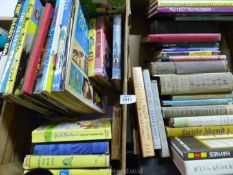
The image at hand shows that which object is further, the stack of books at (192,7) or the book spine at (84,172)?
the stack of books at (192,7)

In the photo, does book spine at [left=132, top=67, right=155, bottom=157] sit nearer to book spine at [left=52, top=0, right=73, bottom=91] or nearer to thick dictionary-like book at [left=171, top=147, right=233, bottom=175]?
thick dictionary-like book at [left=171, top=147, right=233, bottom=175]

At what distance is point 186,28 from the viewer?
0.82 meters

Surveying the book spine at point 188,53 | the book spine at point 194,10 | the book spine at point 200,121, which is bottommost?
the book spine at point 200,121

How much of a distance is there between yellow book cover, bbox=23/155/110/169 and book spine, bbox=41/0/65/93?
0.24m

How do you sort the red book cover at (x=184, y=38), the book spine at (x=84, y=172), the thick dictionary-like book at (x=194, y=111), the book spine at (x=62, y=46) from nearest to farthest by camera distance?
the book spine at (x=62, y=46)
the book spine at (x=84, y=172)
the thick dictionary-like book at (x=194, y=111)
the red book cover at (x=184, y=38)

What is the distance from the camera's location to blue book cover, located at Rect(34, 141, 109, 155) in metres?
0.60

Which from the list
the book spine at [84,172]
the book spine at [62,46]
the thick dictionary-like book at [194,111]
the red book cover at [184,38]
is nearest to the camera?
the book spine at [62,46]

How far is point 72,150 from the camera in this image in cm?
61

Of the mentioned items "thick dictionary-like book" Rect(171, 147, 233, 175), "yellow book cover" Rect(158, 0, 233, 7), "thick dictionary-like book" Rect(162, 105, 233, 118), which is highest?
"yellow book cover" Rect(158, 0, 233, 7)

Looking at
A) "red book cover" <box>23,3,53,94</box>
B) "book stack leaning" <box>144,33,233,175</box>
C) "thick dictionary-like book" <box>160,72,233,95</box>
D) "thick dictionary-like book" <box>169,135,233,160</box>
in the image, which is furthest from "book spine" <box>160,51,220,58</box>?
"red book cover" <box>23,3,53,94</box>

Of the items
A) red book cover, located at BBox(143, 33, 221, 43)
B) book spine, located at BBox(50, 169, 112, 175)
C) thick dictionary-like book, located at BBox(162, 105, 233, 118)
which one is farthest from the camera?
red book cover, located at BBox(143, 33, 221, 43)

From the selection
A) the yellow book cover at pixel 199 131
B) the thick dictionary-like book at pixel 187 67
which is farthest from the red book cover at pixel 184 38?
the yellow book cover at pixel 199 131

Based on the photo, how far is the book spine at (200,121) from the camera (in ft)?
2.18

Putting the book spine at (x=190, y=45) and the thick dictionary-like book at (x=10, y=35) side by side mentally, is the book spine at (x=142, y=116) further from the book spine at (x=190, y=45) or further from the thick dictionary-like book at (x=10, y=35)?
the thick dictionary-like book at (x=10, y=35)
